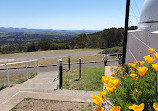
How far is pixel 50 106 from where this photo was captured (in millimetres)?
3826

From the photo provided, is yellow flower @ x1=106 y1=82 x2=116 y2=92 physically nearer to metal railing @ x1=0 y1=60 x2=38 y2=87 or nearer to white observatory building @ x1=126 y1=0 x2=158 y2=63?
white observatory building @ x1=126 y1=0 x2=158 y2=63

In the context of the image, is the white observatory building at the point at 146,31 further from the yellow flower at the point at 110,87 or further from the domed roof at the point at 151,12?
A: the yellow flower at the point at 110,87

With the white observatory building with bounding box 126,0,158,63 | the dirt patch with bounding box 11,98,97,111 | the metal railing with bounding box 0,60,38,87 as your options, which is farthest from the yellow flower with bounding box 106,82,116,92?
the metal railing with bounding box 0,60,38,87

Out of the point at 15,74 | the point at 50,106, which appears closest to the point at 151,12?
the point at 50,106

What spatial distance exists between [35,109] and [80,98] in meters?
1.31

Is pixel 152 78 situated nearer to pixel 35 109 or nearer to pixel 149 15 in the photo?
pixel 35 109

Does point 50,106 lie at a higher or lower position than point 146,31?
lower

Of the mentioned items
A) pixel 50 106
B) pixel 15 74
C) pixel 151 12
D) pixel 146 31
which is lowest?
pixel 15 74

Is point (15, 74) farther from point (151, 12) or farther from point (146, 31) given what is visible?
point (151, 12)

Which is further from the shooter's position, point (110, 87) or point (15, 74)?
point (15, 74)

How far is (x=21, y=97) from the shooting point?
4266 mm

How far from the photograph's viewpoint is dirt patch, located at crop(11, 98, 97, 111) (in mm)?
3687

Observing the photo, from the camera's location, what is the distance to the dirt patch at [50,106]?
12.1 feet

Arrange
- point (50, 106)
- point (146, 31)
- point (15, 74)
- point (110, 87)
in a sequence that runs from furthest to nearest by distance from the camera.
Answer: point (15, 74) < point (146, 31) < point (50, 106) < point (110, 87)
